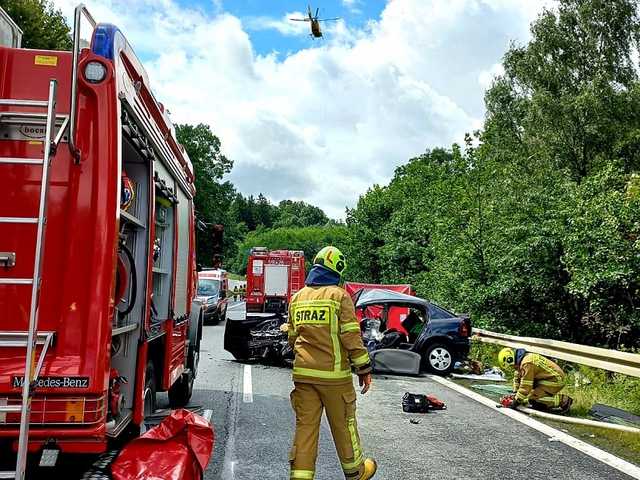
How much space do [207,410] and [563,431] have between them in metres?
4.35

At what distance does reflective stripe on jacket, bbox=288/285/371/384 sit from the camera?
201 inches

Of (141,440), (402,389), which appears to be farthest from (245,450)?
(402,389)

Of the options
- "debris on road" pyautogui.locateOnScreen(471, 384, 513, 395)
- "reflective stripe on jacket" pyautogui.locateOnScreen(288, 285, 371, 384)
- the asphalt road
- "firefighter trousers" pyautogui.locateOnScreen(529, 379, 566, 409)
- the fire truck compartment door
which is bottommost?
the asphalt road

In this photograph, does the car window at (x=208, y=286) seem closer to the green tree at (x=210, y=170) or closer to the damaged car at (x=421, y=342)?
the damaged car at (x=421, y=342)

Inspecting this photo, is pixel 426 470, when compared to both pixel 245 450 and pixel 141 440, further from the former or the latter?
pixel 141 440

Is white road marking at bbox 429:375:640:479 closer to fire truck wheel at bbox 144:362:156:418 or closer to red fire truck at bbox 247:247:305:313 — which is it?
fire truck wheel at bbox 144:362:156:418

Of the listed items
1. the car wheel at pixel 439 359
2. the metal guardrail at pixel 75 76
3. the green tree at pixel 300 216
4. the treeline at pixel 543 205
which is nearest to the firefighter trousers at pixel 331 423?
the metal guardrail at pixel 75 76

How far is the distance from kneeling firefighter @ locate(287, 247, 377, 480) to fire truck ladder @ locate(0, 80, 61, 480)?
6.43 ft

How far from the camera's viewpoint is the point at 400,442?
23.3 ft

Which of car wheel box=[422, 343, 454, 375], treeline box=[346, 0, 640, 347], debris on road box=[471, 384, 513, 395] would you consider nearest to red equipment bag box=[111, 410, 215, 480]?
debris on road box=[471, 384, 513, 395]

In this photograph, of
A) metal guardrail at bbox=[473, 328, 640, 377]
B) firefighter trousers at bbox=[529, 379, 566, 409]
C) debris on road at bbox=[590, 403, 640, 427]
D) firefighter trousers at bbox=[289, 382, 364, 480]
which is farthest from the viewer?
metal guardrail at bbox=[473, 328, 640, 377]

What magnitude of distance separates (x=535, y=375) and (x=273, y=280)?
65.1 feet

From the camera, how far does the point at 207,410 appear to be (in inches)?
333

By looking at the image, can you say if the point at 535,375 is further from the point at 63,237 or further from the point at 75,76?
the point at 75,76
